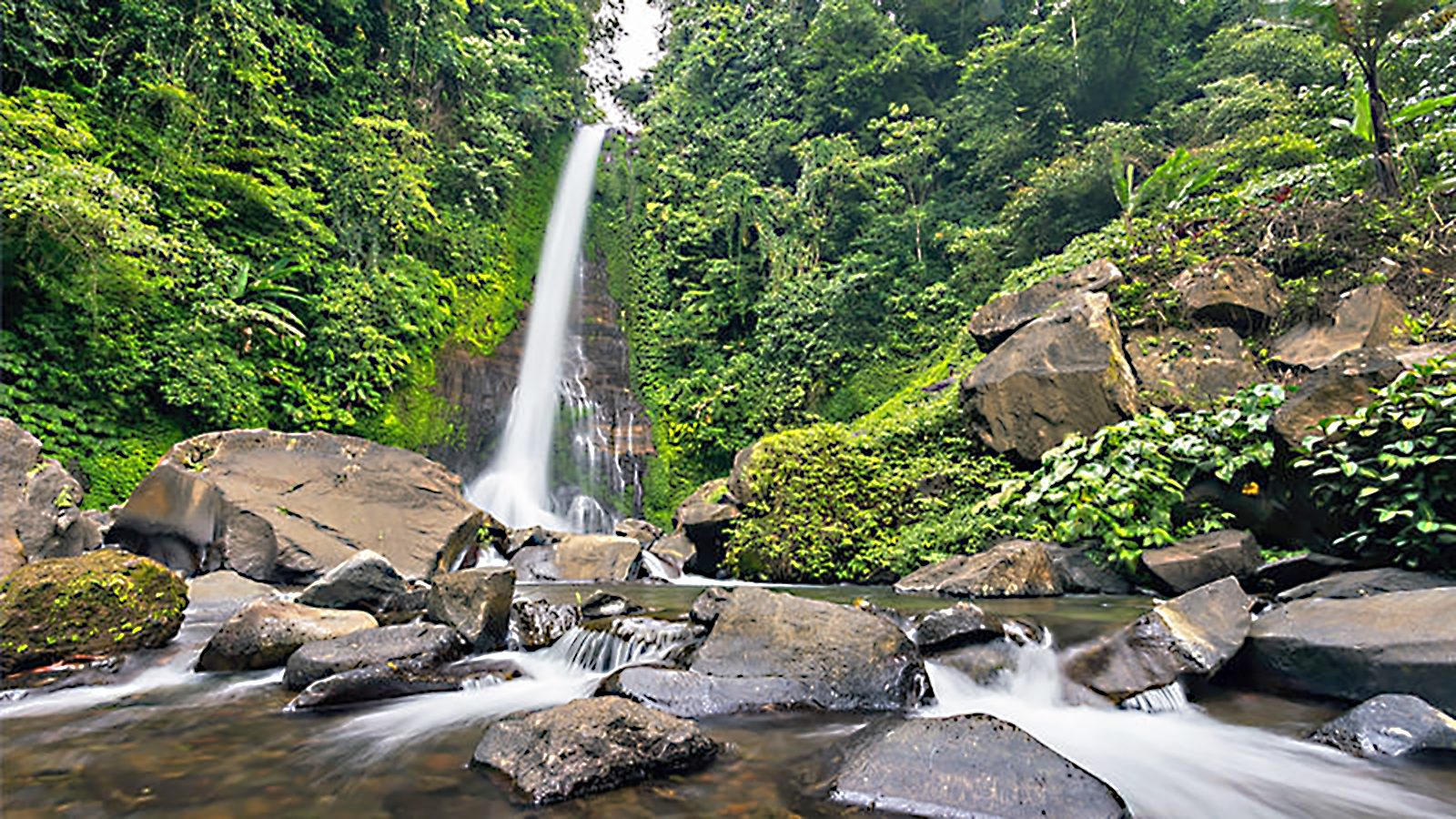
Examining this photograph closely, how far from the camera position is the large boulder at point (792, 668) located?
11.0ft

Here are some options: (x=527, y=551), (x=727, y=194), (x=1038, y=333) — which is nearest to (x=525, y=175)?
(x=727, y=194)

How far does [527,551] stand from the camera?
905cm

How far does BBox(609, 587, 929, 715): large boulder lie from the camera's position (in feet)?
11.0

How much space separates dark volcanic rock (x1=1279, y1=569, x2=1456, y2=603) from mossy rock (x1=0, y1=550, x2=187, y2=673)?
25.7 ft

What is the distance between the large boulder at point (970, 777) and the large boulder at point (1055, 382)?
574cm

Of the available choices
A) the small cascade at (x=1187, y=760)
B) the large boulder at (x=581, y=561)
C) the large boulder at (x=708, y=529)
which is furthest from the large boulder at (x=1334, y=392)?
the large boulder at (x=581, y=561)

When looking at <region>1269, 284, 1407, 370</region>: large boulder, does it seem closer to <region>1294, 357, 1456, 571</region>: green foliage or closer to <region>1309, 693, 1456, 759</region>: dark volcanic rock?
<region>1294, 357, 1456, 571</region>: green foliage

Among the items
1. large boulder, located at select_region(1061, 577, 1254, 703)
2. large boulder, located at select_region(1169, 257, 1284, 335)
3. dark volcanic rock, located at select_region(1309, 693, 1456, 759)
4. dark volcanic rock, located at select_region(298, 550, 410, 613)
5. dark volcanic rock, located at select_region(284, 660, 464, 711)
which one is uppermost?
large boulder, located at select_region(1169, 257, 1284, 335)

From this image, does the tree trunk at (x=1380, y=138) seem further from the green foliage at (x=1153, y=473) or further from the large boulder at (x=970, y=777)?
the large boulder at (x=970, y=777)

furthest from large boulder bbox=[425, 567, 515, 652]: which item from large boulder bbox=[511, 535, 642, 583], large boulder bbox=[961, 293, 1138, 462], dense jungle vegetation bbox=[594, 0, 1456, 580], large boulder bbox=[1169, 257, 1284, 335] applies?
large boulder bbox=[1169, 257, 1284, 335]

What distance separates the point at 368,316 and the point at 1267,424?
13.4 meters

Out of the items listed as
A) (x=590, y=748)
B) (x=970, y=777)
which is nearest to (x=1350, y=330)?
(x=970, y=777)

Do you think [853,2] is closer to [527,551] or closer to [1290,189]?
[1290,189]

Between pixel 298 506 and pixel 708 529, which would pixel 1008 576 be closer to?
pixel 708 529
